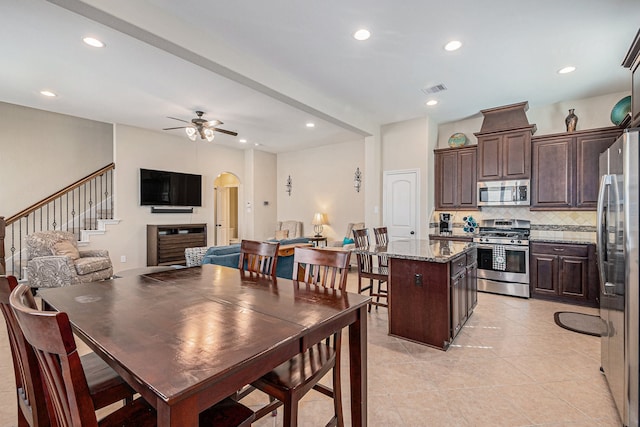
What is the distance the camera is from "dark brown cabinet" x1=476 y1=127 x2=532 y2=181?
4.54 m

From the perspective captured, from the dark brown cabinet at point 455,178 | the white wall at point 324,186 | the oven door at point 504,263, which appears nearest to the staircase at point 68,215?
the white wall at point 324,186

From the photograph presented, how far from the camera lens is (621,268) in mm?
1722

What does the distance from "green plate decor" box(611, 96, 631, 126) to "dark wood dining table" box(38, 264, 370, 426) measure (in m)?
4.66

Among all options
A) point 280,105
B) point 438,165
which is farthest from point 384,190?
point 280,105

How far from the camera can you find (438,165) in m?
5.44

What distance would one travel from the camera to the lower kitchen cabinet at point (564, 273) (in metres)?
3.93

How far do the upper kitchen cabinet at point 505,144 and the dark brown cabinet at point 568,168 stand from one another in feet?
0.48

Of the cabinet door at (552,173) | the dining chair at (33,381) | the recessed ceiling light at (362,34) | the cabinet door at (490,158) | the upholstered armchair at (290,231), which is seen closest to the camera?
the dining chair at (33,381)

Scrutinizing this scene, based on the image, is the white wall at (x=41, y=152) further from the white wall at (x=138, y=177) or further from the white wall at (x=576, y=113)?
the white wall at (x=576, y=113)

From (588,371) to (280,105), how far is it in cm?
474

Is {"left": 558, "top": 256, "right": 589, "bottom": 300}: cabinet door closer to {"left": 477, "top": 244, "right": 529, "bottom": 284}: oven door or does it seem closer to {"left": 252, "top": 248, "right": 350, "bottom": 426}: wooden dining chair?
{"left": 477, "top": 244, "right": 529, "bottom": 284}: oven door

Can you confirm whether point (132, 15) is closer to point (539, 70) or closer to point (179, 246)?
point (539, 70)

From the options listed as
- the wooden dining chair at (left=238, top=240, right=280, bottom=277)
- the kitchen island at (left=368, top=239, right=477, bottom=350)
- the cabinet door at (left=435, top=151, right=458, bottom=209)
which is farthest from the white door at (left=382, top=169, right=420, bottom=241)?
the wooden dining chair at (left=238, top=240, right=280, bottom=277)

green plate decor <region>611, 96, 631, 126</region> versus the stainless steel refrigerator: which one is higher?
green plate decor <region>611, 96, 631, 126</region>
